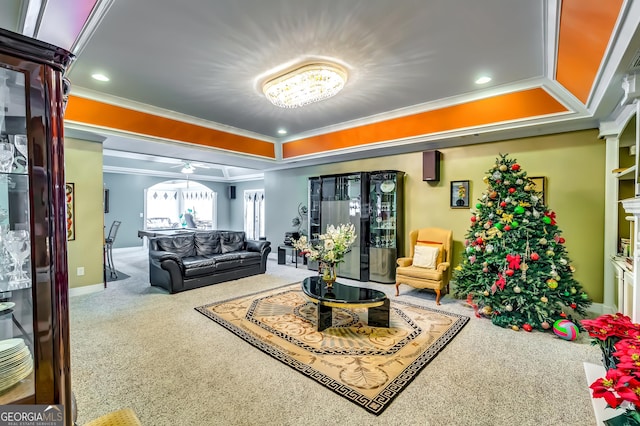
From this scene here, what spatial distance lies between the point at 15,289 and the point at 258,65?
3.07 meters

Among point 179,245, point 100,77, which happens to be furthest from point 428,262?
point 100,77

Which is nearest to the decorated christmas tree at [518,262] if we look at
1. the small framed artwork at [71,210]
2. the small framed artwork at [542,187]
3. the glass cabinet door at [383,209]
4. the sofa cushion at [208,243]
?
the small framed artwork at [542,187]

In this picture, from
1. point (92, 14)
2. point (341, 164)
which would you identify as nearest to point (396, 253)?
point (341, 164)

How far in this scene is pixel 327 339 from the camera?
323 centimetres

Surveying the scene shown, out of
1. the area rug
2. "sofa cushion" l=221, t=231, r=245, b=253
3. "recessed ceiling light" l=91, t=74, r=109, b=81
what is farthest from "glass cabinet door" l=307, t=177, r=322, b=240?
"recessed ceiling light" l=91, t=74, r=109, b=81

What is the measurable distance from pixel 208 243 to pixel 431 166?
4.64 metres

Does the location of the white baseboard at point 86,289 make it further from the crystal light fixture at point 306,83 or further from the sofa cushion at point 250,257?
the crystal light fixture at point 306,83

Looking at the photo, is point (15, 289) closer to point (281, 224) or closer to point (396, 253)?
point (396, 253)

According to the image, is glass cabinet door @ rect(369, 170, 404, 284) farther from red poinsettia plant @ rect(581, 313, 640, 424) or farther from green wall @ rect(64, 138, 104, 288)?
green wall @ rect(64, 138, 104, 288)

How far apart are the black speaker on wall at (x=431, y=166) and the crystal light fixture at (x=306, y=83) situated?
7.80ft

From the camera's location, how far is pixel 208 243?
6199 mm

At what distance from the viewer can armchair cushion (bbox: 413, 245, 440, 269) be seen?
4777mm

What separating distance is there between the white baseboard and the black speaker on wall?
5.95 meters

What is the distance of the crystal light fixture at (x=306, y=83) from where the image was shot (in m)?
3.31
